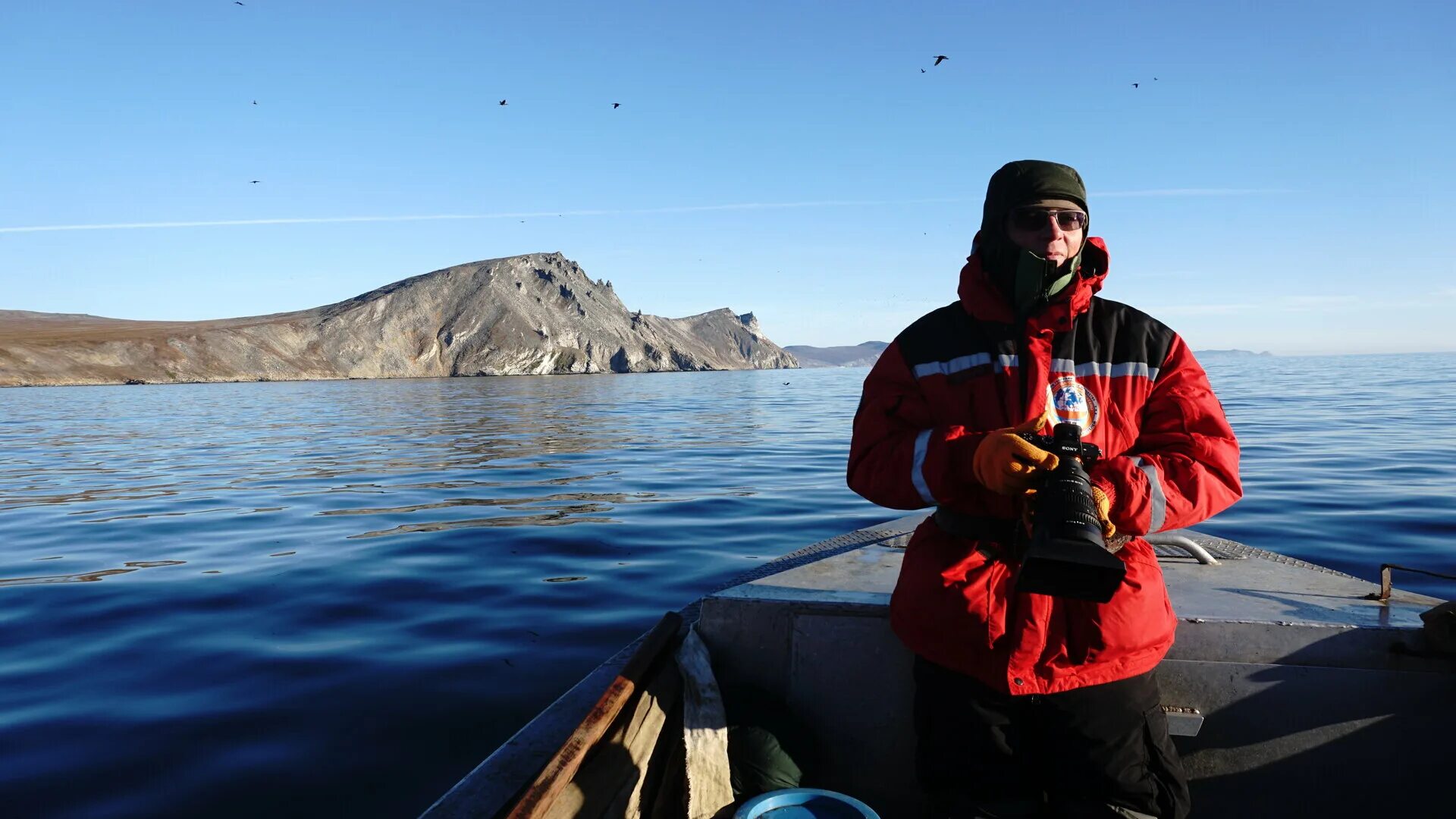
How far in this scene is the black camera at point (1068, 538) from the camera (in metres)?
2.12

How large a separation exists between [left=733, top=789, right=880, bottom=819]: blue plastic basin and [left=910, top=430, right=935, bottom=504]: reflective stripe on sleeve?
45.7 inches

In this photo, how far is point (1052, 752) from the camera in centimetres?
256

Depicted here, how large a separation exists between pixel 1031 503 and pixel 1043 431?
40 centimetres

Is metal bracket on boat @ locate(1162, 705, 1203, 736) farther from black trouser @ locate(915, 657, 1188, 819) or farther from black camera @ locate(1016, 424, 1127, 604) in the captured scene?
black camera @ locate(1016, 424, 1127, 604)

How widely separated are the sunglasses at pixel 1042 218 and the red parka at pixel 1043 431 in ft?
0.41

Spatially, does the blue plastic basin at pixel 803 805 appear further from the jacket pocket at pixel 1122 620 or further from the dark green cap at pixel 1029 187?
the dark green cap at pixel 1029 187

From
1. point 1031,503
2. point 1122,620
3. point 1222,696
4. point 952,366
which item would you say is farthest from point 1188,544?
point 1031,503

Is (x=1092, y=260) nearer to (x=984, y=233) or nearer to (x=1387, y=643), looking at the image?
(x=984, y=233)

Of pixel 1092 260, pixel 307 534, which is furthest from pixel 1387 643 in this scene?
pixel 307 534

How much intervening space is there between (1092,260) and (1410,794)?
2597 millimetres

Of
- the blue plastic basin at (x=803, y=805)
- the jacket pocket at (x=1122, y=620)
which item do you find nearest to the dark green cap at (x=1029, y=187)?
the jacket pocket at (x=1122, y=620)

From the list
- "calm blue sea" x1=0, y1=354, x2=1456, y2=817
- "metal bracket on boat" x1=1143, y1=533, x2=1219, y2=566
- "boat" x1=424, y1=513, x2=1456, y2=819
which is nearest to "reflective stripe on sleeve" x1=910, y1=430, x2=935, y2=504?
"boat" x1=424, y1=513, x2=1456, y2=819

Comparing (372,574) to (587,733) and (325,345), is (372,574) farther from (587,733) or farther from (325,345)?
(325,345)

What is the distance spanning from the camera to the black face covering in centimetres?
259
